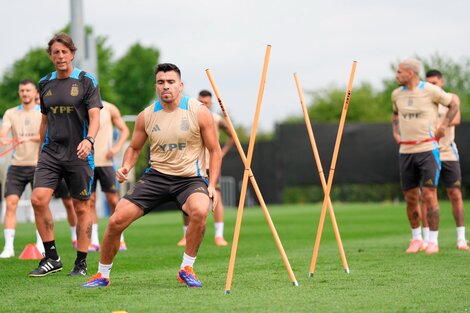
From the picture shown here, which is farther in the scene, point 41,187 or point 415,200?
point 415,200

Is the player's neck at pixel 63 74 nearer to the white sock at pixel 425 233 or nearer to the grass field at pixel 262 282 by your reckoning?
the grass field at pixel 262 282

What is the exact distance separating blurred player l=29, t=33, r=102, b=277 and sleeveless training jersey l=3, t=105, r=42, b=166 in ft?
10.8

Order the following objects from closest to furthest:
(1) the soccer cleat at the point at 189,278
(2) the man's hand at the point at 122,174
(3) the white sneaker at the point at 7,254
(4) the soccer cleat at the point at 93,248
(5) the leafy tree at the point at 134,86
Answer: (2) the man's hand at the point at 122,174, (1) the soccer cleat at the point at 189,278, (3) the white sneaker at the point at 7,254, (4) the soccer cleat at the point at 93,248, (5) the leafy tree at the point at 134,86

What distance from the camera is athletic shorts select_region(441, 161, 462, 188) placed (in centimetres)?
1302

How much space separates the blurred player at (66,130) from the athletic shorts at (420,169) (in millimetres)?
4380

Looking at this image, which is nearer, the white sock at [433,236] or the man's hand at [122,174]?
the man's hand at [122,174]

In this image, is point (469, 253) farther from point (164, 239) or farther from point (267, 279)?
point (164, 239)

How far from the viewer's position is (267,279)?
29.3 feet

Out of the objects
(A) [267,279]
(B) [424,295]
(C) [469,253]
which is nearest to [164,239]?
(C) [469,253]

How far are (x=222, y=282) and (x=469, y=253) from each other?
3.91 metres

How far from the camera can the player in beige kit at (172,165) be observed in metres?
8.35

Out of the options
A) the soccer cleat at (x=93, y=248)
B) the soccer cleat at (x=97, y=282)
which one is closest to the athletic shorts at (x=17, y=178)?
the soccer cleat at (x=93, y=248)

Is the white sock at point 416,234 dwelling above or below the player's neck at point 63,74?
below

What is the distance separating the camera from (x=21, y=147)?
1285 cm
